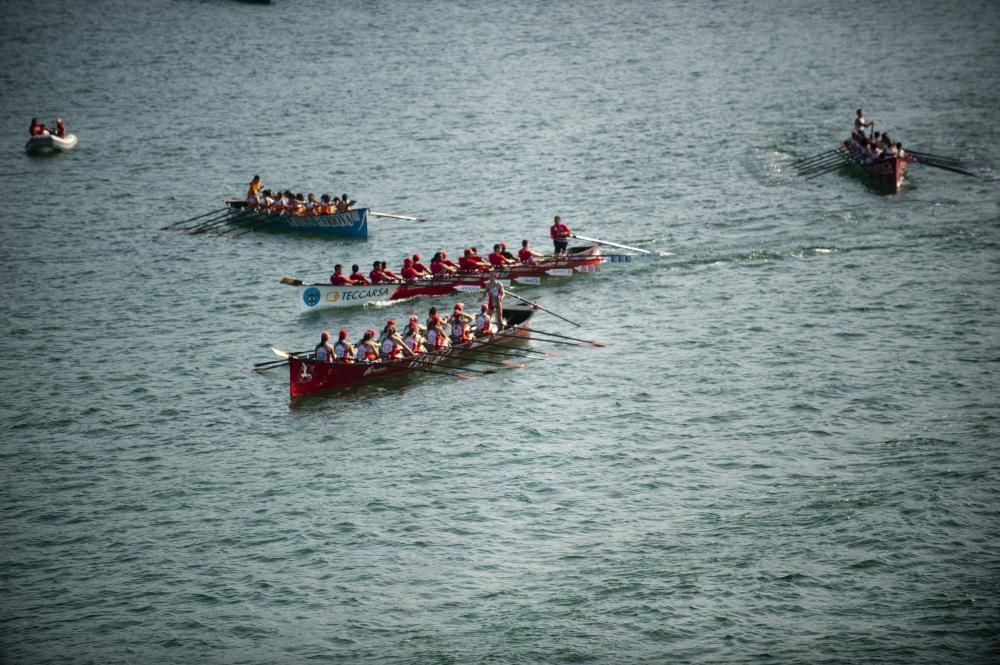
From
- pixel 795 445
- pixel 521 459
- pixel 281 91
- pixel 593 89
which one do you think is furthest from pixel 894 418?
pixel 281 91

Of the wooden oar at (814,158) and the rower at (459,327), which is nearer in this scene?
the rower at (459,327)

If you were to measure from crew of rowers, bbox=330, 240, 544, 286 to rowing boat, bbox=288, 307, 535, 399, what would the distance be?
496cm

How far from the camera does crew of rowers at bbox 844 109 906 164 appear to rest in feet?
169

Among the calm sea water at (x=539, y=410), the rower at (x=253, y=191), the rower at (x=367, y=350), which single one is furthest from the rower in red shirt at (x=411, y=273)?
the rower at (x=253, y=191)

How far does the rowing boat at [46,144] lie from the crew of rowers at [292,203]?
19108mm

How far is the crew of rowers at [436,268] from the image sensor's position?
43.2 m

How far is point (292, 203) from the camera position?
5244 cm

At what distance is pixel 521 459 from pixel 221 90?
55672 millimetres

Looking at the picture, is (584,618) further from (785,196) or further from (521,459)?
(785,196)

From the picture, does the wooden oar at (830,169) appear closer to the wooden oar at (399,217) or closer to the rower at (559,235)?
the rower at (559,235)

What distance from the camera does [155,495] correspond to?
31391 mm

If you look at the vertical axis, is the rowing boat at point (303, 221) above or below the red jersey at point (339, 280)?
above

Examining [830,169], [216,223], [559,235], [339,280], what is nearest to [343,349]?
[339,280]

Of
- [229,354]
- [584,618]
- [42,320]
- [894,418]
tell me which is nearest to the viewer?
[584,618]
